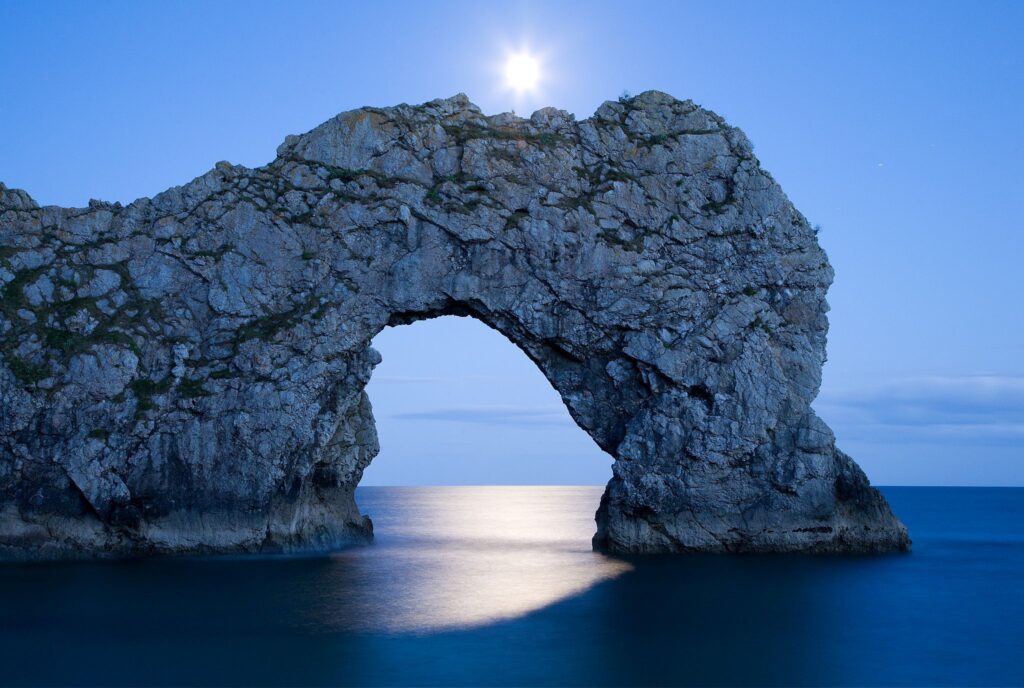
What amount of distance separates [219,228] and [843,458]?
27808 mm

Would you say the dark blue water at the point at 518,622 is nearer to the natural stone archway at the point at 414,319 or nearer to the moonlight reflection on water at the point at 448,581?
the moonlight reflection on water at the point at 448,581

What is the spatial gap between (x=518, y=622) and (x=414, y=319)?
16993mm

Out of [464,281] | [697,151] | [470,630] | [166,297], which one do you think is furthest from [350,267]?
[470,630]

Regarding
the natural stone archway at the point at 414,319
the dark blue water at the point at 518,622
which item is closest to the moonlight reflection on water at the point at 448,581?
the dark blue water at the point at 518,622

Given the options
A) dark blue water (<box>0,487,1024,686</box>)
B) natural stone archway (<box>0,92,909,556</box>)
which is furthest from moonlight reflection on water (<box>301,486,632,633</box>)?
natural stone archway (<box>0,92,909,556</box>)

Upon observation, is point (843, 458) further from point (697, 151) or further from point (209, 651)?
point (209, 651)

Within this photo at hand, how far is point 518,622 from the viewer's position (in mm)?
24766

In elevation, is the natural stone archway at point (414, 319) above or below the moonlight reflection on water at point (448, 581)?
above

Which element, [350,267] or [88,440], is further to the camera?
[350,267]

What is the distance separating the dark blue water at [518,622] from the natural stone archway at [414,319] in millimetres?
2430

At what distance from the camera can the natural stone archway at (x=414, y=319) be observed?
34.6m

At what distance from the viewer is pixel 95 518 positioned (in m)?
34.3

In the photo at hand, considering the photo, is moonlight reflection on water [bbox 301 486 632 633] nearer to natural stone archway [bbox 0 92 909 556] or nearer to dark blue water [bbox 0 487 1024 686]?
dark blue water [bbox 0 487 1024 686]

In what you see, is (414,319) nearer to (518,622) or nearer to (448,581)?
(448,581)
